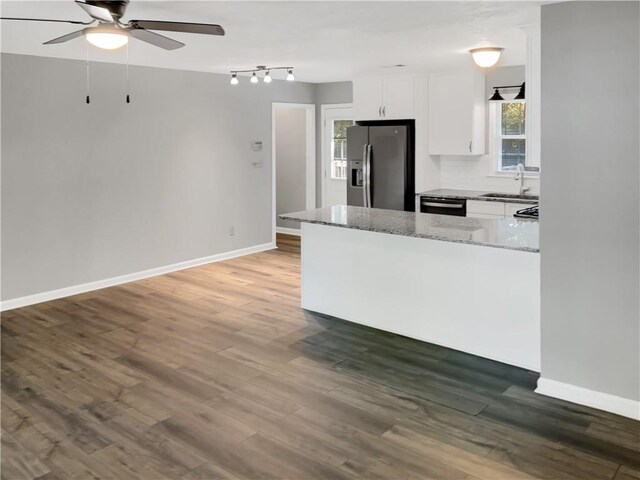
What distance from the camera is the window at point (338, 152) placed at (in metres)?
8.34

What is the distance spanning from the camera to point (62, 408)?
133 inches

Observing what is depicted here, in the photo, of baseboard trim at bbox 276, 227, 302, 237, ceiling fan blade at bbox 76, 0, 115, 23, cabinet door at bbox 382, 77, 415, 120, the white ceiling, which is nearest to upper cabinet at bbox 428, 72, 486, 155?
cabinet door at bbox 382, 77, 415, 120

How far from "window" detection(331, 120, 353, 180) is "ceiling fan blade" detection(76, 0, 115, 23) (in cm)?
545

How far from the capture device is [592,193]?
320cm

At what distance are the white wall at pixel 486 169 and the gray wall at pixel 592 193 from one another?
3.07m

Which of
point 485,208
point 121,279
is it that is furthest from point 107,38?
Answer: point 485,208

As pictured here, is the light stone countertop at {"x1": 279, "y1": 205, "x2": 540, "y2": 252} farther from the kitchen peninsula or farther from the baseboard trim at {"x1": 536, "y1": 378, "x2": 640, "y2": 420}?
the baseboard trim at {"x1": 536, "y1": 378, "x2": 640, "y2": 420}

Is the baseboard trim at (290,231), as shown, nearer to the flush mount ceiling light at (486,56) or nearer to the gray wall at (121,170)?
the gray wall at (121,170)

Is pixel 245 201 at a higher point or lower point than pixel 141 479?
higher

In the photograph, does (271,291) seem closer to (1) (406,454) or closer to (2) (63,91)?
(2) (63,91)

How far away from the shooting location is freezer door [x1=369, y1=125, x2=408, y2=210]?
22.4 feet

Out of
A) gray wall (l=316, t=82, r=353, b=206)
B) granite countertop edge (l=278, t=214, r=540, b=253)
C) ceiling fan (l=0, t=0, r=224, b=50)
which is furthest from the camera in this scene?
gray wall (l=316, t=82, r=353, b=206)

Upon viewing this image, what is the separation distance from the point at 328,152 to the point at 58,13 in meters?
5.30

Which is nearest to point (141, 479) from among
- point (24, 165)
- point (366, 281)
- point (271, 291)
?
point (366, 281)
